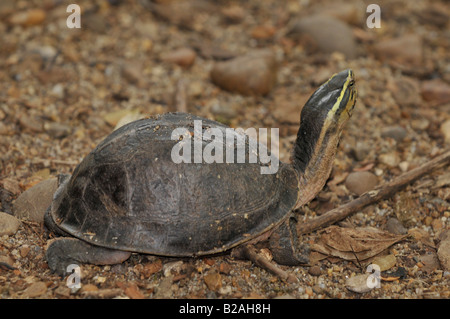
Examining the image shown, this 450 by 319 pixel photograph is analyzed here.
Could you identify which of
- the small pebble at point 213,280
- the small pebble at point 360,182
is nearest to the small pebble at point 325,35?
the small pebble at point 360,182

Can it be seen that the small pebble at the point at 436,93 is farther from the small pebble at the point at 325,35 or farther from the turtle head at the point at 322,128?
the turtle head at the point at 322,128

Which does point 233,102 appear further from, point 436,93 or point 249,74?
point 436,93

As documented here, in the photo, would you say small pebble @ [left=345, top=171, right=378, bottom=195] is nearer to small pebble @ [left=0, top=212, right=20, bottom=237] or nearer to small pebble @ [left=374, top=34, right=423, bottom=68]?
small pebble @ [left=374, top=34, right=423, bottom=68]

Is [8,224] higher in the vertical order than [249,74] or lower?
lower

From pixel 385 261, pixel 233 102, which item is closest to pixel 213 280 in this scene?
pixel 385 261

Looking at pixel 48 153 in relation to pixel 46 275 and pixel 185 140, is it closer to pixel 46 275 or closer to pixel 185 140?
pixel 46 275

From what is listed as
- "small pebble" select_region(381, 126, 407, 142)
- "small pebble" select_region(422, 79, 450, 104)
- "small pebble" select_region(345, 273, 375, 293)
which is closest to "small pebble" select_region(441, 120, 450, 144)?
"small pebble" select_region(381, 126, 407, 142)
